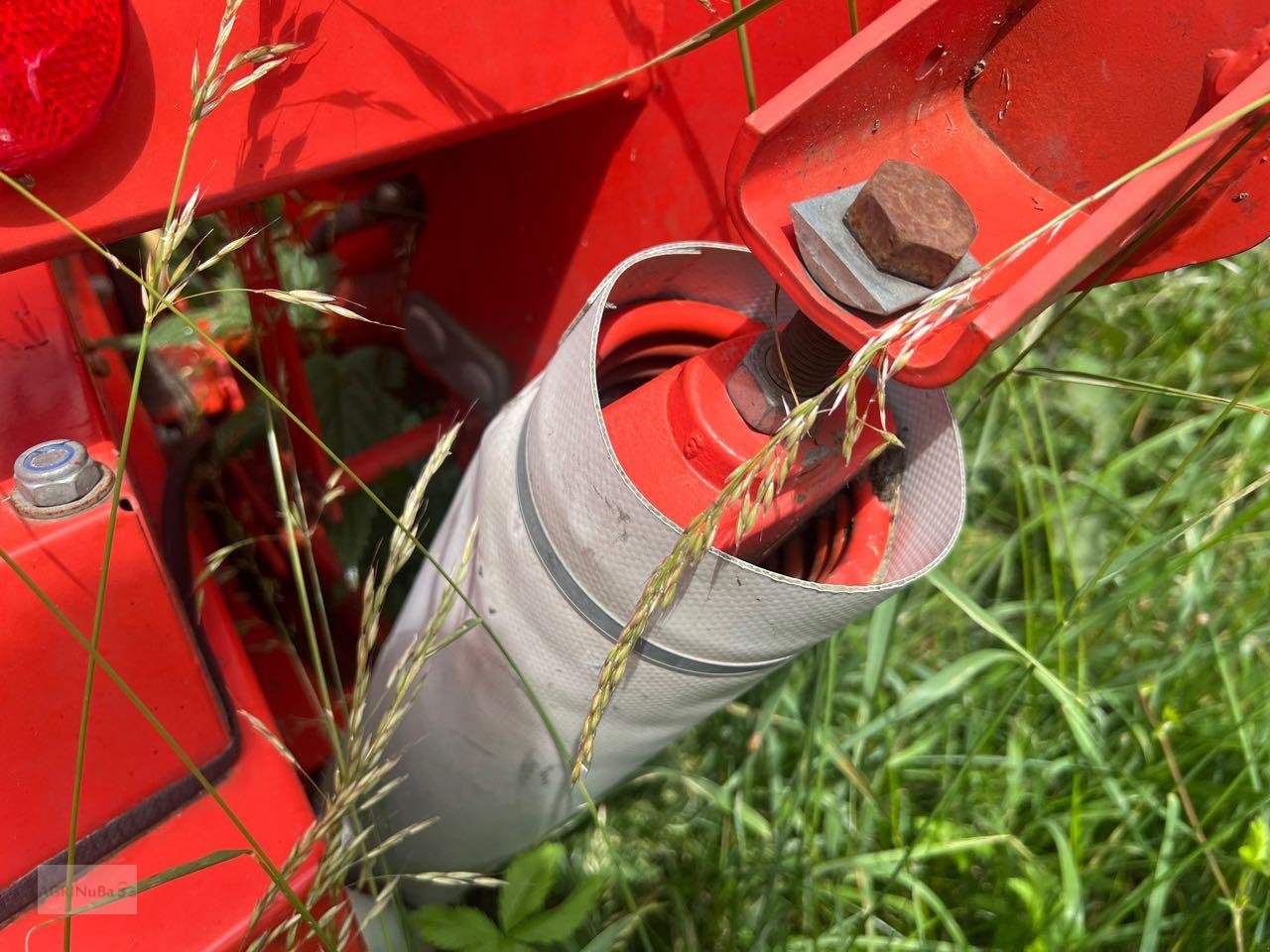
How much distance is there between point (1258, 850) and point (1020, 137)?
0.74 meters

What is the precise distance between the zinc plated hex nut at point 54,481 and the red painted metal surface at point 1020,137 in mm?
518

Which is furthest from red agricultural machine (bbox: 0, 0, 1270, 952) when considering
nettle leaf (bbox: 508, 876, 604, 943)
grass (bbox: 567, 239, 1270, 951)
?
grass (bbox: 567, 239, 1270, 951)

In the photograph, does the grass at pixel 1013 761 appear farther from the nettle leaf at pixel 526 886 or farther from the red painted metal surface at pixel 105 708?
the red painted metal surface at pixel 105 708

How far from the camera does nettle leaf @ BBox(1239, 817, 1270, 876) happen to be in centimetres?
93

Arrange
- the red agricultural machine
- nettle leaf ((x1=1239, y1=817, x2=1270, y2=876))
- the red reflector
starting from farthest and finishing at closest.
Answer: nettle leaf ((x1=1239, y1=817, x2=1270, y2=876))
the red agricultural machine
the red reflector

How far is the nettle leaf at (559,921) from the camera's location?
0.82m

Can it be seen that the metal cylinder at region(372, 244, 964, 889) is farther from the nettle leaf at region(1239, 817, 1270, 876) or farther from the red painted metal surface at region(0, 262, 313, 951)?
the nettle leaf at region(1239, 817, 1270, 876)

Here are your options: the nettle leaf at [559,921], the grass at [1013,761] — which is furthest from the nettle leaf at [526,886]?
the grass at [1013,761]

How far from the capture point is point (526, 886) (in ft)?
2.85

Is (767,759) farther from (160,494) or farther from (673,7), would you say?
(673,7)

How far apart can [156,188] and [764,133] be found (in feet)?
1.39

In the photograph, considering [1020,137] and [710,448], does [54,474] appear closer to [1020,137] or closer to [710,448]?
[710,448]

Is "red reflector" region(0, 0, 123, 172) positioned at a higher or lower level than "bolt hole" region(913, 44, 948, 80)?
higher

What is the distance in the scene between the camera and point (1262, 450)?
56.6 inches
